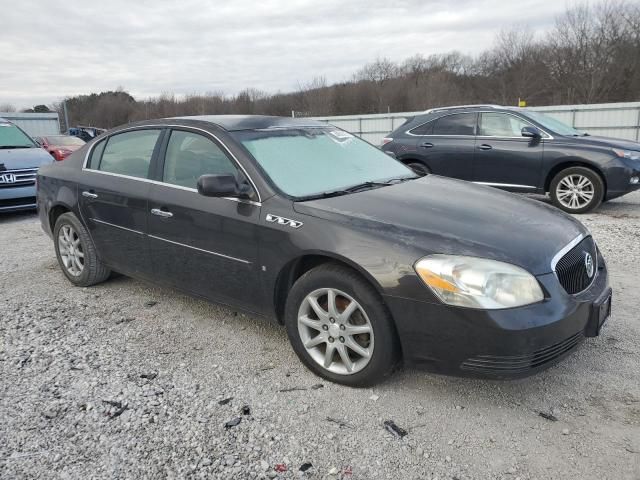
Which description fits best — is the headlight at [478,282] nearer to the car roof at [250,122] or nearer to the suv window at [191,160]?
the suv window at [191,160]

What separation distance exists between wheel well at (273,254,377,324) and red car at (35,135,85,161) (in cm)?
1244

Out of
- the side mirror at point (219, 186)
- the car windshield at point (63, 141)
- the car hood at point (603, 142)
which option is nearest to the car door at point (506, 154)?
the car hood at point (603, 142)

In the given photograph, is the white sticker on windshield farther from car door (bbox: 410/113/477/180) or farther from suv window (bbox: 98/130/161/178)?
car door (bbox: 410/113/477/180)

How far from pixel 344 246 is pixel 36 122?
30.4 m

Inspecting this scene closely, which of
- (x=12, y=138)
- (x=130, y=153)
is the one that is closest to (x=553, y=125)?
(x=130, y=153)

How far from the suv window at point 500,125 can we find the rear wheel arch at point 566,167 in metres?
0.75

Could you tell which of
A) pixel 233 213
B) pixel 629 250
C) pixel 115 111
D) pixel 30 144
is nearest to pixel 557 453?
pixel 233 213

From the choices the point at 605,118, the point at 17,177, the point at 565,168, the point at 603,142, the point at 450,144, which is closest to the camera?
the point at 603,142

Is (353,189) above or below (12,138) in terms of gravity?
below

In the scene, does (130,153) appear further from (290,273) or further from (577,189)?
(577,189)

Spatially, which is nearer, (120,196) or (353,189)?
(353,189)

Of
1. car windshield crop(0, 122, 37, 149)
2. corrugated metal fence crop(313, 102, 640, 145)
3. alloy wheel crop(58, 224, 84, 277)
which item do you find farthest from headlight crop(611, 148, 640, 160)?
car windshield crop(0, 122, 37, 149)

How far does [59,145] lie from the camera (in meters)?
14.8

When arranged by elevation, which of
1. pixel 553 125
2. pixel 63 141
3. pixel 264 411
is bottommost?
pixel 264 411
